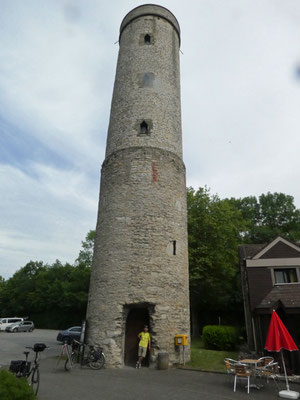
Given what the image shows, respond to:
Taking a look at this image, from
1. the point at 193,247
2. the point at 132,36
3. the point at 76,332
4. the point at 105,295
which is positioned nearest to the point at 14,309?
the point at 76,332

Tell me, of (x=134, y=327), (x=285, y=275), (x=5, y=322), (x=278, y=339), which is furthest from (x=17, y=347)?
(x=5, y=322)

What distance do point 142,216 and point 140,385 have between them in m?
6.64

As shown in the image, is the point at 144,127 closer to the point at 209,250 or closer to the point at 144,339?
the point at 144,339

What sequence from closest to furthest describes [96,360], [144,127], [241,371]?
[241,371] < [96,360] < [144,127]

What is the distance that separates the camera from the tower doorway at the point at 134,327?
1253 cm

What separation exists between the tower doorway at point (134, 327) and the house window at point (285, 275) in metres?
8.11

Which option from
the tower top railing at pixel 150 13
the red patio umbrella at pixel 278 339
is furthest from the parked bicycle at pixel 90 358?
the tower top railing at pixel 150 13

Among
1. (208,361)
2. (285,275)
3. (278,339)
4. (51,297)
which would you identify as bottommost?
(208,361)

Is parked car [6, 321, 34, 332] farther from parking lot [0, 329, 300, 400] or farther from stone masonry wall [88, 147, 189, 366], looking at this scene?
parking lot [0, 329, 300, 400]

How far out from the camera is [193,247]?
25.2m

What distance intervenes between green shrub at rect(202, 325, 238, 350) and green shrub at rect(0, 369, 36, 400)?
13.6 metres

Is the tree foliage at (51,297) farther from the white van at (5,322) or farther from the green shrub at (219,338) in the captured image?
the green shrub at (219,338)

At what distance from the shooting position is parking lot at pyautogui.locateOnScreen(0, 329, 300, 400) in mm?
7578

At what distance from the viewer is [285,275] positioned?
54.0 ft
